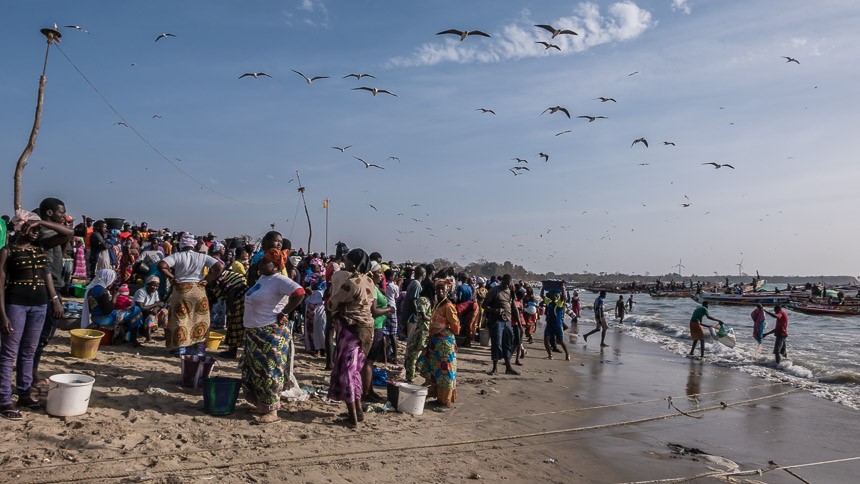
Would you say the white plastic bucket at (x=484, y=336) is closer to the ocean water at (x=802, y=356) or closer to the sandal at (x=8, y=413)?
the ocean water at (x=802, y=356)

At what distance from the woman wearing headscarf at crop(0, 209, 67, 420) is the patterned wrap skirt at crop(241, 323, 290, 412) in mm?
1754

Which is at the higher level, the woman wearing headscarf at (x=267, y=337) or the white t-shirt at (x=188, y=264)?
the white t-shirt at (x=188, y=264)

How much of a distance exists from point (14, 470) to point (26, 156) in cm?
1200

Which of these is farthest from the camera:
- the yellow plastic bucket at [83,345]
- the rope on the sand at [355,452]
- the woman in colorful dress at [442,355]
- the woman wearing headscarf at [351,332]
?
the woman in colorful dress at [442,355]

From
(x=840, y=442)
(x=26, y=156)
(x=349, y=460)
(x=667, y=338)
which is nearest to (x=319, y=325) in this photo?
(x=349, y=460)

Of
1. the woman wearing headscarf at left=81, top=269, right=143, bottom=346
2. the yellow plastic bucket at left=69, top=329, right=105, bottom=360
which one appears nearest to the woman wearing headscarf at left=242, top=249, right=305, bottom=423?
the yellow plastic bucket at left=69, top=329, right=105, bottom=360

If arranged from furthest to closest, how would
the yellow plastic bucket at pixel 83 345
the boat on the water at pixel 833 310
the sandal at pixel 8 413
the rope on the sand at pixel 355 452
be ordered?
the boat on the water at pixel 833 310, the yellow plastic bucket at pixel 83 345, the sandal at pixel 8 413, the rope on the sand at pixel 355 452

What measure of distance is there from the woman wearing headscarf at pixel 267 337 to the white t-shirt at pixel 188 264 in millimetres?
1332

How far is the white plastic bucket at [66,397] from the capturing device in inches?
177

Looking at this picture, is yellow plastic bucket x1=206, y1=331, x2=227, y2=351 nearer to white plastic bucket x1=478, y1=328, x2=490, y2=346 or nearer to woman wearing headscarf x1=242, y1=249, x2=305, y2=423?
woman wearing headscarf x1=242, y1=249, x2=305, y2=423

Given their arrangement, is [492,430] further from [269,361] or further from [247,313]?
[247,313]

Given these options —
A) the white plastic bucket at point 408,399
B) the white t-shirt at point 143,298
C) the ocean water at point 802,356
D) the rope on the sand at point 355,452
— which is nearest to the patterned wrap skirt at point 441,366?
the white plastic bucket at point 408,399

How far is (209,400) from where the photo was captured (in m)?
5.13

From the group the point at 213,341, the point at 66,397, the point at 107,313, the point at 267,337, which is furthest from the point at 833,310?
the point at 66,397
